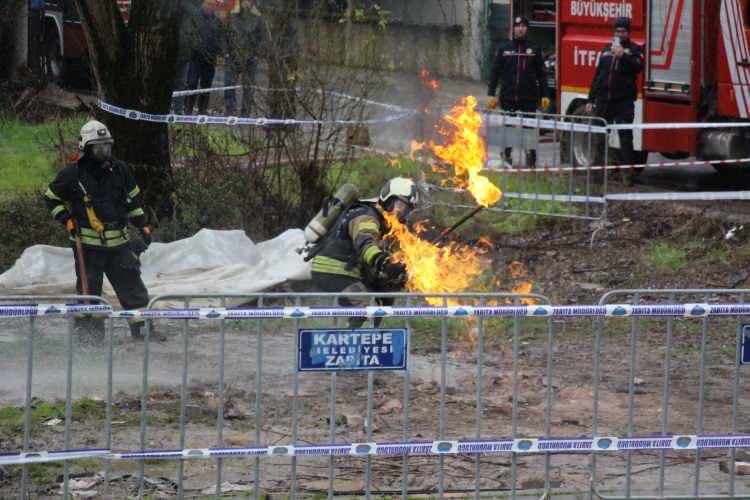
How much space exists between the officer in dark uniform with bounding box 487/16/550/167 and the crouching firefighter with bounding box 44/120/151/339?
22.6 feet

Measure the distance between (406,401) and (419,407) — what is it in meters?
2.02

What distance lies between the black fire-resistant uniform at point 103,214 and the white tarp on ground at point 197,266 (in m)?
0.96

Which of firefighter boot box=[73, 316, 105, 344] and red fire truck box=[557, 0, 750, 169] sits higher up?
red fire truck box=[557, 0, 750, 169]

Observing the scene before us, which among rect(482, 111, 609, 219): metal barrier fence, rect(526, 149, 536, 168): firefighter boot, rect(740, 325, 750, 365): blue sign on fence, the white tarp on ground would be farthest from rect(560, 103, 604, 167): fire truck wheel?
rect(740, 325, 750, 365): blue sign on fence

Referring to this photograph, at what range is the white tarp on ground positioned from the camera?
1143cm

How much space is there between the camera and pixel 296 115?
1287 centimetres

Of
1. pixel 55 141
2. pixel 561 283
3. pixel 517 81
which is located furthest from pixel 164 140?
pixel 517 81

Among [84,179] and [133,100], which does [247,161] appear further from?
[84,179]

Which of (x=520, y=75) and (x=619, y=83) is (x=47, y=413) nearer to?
(x=619, y=83)

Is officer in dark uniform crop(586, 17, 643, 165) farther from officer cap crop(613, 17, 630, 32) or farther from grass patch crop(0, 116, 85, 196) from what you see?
grass patch crop(0, 116, 85, 196)

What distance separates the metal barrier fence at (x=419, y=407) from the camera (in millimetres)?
6480

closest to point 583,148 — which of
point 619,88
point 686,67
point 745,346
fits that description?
point 619,88

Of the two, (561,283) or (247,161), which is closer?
(561,283)

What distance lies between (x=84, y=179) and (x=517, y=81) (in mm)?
7379
